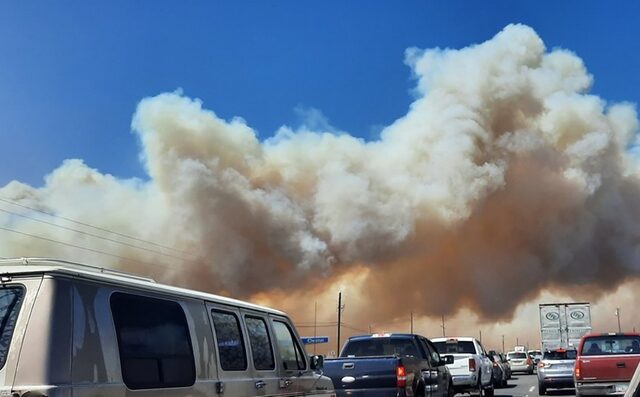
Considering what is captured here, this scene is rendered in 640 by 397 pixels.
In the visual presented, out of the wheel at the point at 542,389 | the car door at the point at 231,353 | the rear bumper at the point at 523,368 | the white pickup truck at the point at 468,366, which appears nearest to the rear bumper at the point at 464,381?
the white pickup truck at the point at 468,366

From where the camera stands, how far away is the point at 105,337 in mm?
4125

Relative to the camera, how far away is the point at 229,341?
5.62m

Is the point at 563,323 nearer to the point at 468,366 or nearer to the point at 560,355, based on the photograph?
the point at 560,355

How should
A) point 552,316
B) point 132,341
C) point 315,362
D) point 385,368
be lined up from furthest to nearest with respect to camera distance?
point 552,316, point 385,368, point 315,362, point 132,341

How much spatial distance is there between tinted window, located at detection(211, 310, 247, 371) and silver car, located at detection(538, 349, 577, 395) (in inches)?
625

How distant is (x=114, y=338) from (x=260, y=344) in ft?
7.17

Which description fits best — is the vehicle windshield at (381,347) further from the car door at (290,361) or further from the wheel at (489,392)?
the wheel at (489,392)

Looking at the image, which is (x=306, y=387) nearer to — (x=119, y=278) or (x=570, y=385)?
(x=119, y=278)

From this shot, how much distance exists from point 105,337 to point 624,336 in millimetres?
12528

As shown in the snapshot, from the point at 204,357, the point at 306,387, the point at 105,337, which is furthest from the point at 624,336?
the point at 105,337

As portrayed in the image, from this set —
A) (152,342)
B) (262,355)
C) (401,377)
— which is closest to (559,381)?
(401,377)

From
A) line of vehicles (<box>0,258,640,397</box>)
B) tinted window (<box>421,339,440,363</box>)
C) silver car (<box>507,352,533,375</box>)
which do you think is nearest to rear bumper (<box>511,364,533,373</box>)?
silver car (<box>507,352,533,375</box>)

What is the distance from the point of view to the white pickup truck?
16.3 metres

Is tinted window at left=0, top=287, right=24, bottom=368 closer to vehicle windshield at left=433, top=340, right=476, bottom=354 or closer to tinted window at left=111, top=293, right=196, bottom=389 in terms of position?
tinted window at left=111, top=293, right=196, bottom=389
